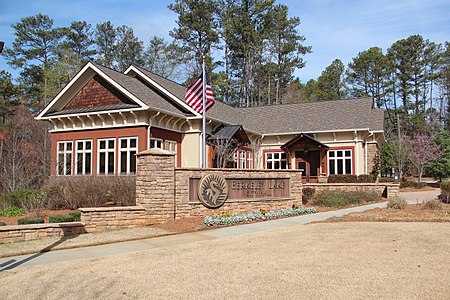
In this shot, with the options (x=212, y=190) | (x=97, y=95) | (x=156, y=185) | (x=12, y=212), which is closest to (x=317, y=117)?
(x=97, y=95)

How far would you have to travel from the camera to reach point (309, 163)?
97.3ft

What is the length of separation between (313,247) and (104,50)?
175ft

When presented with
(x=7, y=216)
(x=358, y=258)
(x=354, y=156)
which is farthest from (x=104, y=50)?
(x=358, y=258)

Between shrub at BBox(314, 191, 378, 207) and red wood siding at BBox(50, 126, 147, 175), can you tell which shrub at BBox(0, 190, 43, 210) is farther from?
shrub at BBox(314, 191, 378, 207)

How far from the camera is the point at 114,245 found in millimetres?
10273

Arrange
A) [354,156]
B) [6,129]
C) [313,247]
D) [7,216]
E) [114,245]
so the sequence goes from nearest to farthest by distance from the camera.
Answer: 1. [313,247]
2. [114,245]
3. [7,216]
4. [354,156]
5. [6,129]

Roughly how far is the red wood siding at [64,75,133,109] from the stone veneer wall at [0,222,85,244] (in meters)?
11.4

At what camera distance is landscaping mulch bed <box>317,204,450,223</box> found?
44.3ft

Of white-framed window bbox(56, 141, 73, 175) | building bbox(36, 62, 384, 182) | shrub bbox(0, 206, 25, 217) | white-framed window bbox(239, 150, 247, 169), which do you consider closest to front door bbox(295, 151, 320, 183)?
building bbox(36, 62, 384, 182)

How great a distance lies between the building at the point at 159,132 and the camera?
21547mm

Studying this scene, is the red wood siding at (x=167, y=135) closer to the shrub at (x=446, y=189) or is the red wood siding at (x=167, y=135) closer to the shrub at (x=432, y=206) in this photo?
the shrub at (x=432, y=206)

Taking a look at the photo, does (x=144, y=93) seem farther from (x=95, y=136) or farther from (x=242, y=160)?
(x=242, y=160)

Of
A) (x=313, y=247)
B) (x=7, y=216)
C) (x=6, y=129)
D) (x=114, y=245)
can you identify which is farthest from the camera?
(x=6, y=129)

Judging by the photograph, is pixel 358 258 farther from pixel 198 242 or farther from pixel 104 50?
pixel 104 50
